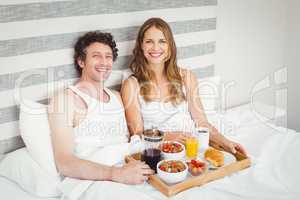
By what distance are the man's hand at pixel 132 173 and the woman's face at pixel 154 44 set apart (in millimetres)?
667

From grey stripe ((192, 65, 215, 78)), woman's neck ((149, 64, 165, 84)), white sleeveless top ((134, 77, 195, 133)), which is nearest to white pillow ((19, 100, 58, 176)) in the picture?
white sleeveless top ((134, 77, 195, 133))

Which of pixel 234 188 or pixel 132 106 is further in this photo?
pixel 132 106

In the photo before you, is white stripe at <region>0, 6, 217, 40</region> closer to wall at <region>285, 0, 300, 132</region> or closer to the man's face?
the man's face

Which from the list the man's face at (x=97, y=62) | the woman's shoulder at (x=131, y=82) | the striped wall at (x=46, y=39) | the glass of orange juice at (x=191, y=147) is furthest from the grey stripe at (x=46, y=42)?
the glass of orange juice at (x=191, y=147)

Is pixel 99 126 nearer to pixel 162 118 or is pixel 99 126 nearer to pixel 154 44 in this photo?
pixel 162 118

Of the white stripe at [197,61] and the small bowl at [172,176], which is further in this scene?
the white stripe at [197,61]

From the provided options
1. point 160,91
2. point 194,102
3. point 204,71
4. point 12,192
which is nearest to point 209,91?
point 204,71

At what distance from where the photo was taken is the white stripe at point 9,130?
1.94 m

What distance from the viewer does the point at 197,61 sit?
2.61 metres

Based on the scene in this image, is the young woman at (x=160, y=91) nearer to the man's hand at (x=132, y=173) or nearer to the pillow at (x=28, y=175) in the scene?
the man's hand at (x=132, y=173)

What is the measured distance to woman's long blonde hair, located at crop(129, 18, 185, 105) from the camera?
2.20 m

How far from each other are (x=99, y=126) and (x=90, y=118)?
2.9 inches

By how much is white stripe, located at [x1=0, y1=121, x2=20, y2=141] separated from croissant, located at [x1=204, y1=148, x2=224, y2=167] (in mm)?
913

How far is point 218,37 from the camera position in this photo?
2830 millimetres
